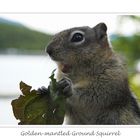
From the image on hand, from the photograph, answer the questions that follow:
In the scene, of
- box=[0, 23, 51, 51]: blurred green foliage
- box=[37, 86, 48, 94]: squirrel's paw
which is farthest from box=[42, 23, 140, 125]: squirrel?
box=[0, 23, 51, 51]: blurred green foliage

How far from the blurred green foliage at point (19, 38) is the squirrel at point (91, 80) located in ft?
1.30

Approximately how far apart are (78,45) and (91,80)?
22 centimetres

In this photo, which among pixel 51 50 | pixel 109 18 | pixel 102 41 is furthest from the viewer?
pixel 109 18

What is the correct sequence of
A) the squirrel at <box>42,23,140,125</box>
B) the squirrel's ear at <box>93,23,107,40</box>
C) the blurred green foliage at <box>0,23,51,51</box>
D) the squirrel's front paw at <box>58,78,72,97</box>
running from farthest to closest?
the blurred green foliage at <box>0,23,51,51</box> → the squirrel's ear at <box>93,23,107,40</box> → the squirrel at <box>42,23,140,125</box> → the squirrel's front paw at <box>58,78,72,97</box>

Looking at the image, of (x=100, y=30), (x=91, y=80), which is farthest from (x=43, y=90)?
(x=100, y=30)

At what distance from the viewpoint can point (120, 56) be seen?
A: 8.68ft

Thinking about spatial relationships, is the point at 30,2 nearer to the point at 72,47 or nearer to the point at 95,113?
the point at 72,47

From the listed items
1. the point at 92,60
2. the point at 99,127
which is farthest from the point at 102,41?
the point at 99,127

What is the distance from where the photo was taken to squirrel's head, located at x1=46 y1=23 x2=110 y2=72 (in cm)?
240

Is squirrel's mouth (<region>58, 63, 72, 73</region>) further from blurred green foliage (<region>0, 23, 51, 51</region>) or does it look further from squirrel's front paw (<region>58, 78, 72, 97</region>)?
blurred green foliage (<region>0, 23, 51, 51</region>)

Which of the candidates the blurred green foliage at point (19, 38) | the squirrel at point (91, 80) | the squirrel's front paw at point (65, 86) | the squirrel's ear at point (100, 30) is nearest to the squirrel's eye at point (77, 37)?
the squirrel at point (91, 80)

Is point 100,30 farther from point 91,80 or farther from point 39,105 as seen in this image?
point 39,105

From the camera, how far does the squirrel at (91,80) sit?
2424 millimetres

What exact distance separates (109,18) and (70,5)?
0.90 feet
